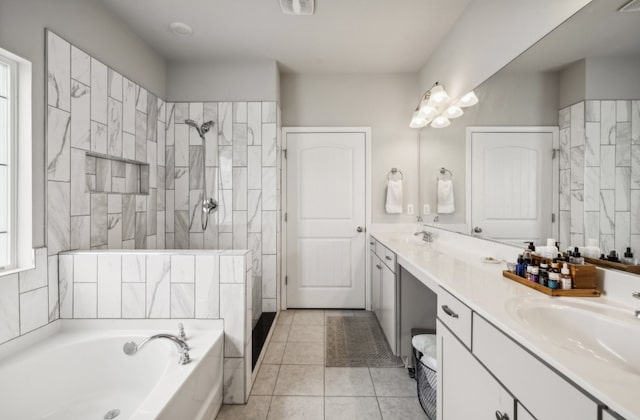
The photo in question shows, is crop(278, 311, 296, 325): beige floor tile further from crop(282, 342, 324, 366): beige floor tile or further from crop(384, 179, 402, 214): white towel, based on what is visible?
crop(384, 179, 402, 214): white towel

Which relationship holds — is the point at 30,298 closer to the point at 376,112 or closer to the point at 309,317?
the point at 309,317

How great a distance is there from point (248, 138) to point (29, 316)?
203cm

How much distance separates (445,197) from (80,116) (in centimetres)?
274

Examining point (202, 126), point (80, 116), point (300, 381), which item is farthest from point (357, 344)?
point (80, 116)

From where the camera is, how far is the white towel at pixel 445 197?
7.95ft

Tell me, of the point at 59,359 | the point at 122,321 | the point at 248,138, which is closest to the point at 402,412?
the point at 122,321

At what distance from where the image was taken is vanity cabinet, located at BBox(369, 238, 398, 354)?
6.81 ft

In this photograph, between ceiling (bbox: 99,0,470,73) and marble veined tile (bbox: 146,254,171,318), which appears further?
ceiling (bbox: 99,0,470,73)

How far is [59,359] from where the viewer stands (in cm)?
145

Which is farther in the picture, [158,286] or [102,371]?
[158,286]

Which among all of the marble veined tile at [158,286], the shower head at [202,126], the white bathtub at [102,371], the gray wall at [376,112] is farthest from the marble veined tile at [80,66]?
the gray wall at [376,112]

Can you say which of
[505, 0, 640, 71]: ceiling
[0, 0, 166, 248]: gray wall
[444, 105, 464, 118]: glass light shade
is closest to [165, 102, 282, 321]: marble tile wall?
[0, 0, 166, 248]: gray wall

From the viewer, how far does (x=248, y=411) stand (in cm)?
165

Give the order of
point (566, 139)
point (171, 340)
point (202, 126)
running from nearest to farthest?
point (566, 139), point (171, 340), point (202, 126)
